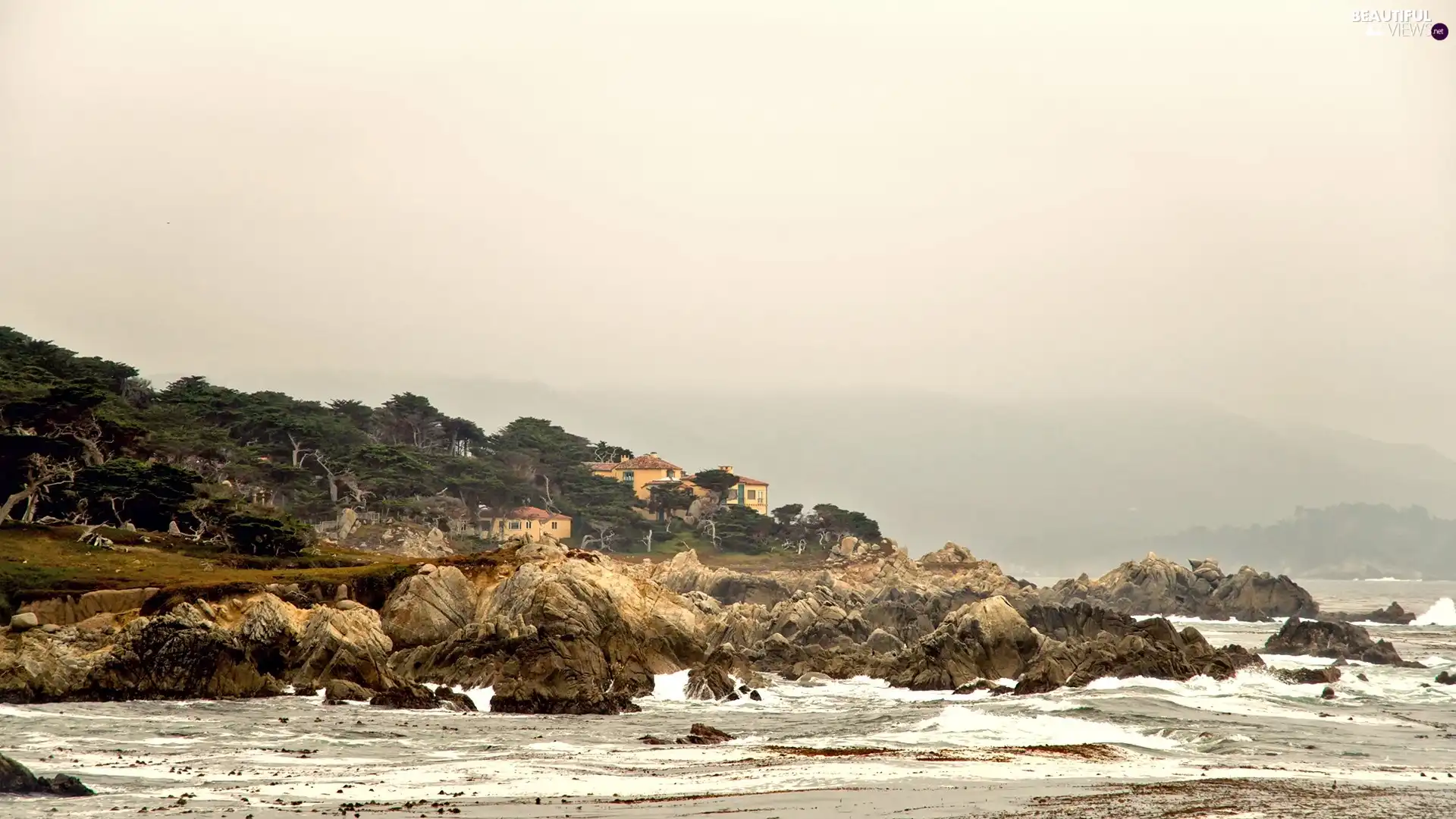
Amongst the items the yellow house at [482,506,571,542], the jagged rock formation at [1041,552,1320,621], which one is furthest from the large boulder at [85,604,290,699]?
the jagged rock formation at [1041,552,1320,621]

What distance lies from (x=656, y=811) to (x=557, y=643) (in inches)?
956

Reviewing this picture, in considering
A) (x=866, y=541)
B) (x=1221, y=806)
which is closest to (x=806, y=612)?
(x=1221, y=806)

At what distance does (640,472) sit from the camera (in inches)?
6152

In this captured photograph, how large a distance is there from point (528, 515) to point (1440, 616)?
10016 centimetres

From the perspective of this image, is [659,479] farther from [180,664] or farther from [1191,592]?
[180,664]

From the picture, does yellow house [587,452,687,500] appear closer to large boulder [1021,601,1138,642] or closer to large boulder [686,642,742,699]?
large boulder [1021,601,1138,642]

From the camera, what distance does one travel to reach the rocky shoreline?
42969 millimetres

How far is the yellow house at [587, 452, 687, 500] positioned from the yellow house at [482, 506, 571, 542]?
23.0 meters

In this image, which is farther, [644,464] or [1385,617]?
[644,464]

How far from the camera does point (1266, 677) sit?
57406 mm

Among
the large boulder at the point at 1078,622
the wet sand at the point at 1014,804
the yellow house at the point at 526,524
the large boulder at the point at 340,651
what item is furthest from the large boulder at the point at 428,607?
the yellow house at the point at 526,524

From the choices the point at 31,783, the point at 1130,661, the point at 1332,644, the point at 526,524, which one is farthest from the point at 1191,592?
the point at 31,783

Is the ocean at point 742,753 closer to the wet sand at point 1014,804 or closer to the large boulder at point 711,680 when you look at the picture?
the wet sand at point 1014,804

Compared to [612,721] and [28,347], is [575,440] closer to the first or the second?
[28,347]
